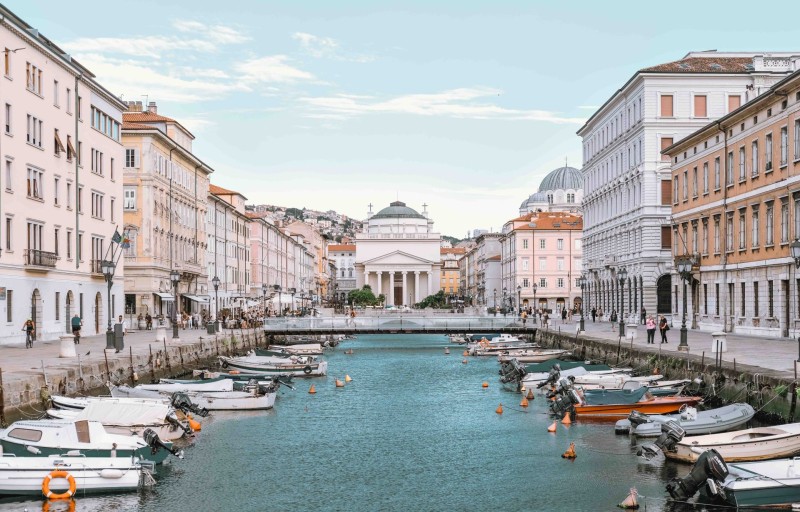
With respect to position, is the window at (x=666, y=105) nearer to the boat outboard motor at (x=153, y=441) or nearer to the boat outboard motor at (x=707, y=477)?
the boat outboard motor at (x=707, y=477)

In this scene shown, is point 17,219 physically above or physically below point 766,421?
above

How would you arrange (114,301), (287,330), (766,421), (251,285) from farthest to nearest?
(251,285) → (287,330) → (114,301) → (766,421)

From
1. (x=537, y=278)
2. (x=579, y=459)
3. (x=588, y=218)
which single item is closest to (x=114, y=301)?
(x=579, y=459)

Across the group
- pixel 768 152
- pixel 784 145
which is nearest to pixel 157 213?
pixel 768 152

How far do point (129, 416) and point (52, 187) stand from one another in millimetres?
27978

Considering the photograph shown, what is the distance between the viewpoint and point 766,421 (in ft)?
94.9

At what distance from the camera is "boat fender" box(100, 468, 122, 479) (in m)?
22.2

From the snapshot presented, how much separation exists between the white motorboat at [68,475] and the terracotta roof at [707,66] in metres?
61.8

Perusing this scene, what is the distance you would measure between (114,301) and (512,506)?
47320 mm

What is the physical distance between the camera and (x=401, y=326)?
80.6 meters

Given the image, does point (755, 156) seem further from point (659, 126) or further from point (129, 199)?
point (129, 199)

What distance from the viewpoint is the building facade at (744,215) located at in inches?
1877

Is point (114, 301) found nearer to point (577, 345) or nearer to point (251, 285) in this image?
point (577, 345)

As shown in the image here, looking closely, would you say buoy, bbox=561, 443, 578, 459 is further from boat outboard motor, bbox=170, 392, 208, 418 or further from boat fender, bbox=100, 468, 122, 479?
boat outboard motor, bbox=170, 392, 208, 418
